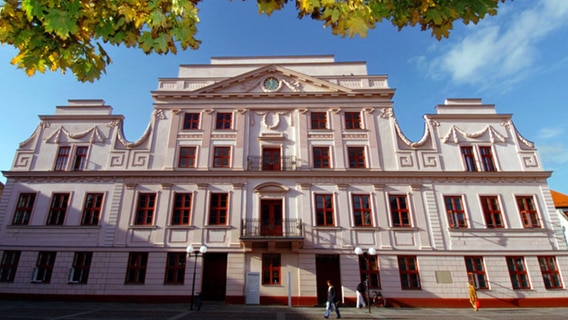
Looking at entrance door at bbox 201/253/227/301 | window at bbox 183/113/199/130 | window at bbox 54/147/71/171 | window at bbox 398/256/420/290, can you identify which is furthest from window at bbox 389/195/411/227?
window at bbox 54/147/71/171

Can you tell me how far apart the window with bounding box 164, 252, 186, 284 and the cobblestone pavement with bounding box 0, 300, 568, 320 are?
5.56 feet

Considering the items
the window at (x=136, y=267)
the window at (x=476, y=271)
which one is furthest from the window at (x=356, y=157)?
the window at (x=136, y=267)

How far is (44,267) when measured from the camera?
19766 millimetres

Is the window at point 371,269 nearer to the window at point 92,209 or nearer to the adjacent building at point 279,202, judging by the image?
the adjacent building at point 279,202

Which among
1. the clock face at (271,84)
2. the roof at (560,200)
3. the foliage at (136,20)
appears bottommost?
the foliage at (136,20)

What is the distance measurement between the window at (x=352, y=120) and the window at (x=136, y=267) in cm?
1649

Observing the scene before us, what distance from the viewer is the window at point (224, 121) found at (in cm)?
2359

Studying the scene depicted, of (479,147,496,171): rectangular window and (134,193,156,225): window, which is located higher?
(479,147,496,171): rectangular window

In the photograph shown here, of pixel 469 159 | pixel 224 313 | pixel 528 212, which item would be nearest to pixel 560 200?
pixel 528 212

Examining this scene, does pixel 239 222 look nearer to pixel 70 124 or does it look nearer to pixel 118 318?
pixel 118 318

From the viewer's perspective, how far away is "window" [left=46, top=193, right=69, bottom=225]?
819 inches

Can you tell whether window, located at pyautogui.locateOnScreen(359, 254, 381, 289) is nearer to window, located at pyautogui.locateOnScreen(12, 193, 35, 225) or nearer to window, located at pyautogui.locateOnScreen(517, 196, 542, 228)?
window, located at pyautogui.locateOnScreen(517, 196, 542, 228)

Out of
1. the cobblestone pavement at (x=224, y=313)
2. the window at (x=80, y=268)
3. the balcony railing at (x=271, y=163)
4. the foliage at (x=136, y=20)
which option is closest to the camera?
the foliage at (x=136, y=20)

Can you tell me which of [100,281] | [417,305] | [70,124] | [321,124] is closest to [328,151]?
[321,124]
